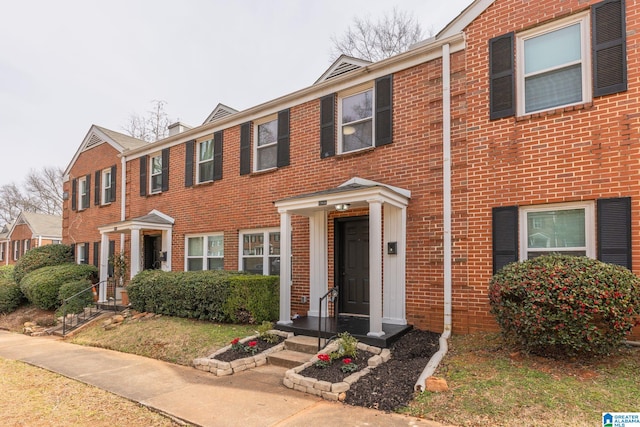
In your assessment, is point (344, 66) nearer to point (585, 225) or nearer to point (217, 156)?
point (217, 156)

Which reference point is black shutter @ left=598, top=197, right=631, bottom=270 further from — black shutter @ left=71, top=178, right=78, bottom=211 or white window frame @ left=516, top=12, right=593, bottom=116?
black shutter @ left=71, top=178, right=78, bottom=211

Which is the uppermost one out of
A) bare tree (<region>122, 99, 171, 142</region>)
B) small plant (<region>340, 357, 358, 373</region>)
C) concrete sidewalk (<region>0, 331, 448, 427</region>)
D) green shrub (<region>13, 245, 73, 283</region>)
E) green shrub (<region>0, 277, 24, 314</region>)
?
bare tree (<region>122, 99, 171, 142</region>)

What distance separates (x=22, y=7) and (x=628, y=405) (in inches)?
501

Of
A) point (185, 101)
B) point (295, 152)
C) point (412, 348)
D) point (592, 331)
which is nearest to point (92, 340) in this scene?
point (295, 152)

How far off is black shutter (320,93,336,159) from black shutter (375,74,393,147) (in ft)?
3.63

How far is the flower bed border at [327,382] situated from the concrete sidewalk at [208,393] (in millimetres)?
89

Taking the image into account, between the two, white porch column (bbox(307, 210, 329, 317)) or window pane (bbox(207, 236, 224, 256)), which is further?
window pane (bbox(207, 236, 224, 256))

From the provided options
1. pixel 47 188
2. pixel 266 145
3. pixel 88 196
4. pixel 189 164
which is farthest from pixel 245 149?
pixel 47 188

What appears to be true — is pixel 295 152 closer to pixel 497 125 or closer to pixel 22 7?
pixel 497 125

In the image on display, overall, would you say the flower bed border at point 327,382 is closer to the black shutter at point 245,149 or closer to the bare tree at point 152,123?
the black shutter at point 245,149

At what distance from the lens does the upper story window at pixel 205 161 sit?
1126 cm

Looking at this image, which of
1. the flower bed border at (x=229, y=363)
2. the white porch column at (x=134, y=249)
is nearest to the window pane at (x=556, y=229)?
the flower bed border at (x=229, y=363)

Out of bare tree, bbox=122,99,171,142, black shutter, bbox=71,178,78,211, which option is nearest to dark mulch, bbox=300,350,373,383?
black shutter, bbox=71,178,78,211

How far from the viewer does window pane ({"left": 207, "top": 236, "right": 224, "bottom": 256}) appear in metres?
10.7
